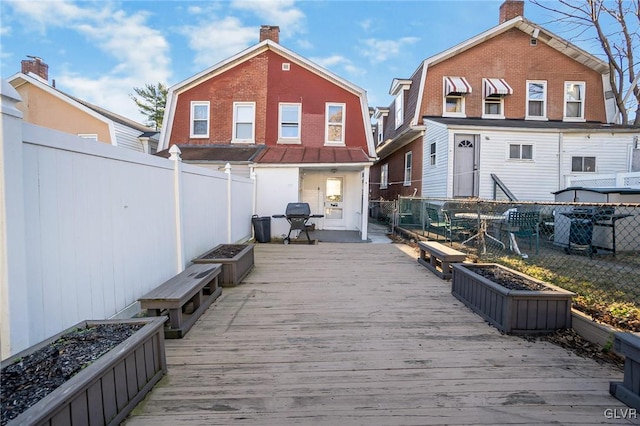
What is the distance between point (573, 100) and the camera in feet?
45.1

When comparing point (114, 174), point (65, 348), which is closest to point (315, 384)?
point (65, 348)

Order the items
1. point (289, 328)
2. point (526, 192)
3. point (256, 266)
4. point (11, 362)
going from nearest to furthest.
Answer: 1. point (11, 362)
2. point (289, 328)
3. point (256, 266)
4. point (526, 192)

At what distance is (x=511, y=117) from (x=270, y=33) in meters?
10.8

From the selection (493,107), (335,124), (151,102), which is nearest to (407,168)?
(493,107)

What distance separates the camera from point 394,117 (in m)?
17.7

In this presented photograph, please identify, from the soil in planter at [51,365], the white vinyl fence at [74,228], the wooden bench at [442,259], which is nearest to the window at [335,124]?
the wooden bench at [442,259]

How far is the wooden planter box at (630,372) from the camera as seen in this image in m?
2.10

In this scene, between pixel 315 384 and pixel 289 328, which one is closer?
pixel 315 384

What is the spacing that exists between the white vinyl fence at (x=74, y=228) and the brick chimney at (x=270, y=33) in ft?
35.3

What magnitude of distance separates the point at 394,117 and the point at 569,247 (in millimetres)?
12181

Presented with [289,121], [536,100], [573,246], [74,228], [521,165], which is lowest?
[573,246]

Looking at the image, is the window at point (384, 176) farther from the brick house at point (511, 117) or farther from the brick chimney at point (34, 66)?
the brick chimney at point (34, 66)

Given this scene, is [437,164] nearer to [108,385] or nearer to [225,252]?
[225,252]

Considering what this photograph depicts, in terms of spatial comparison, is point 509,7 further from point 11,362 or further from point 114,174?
point 11,362
